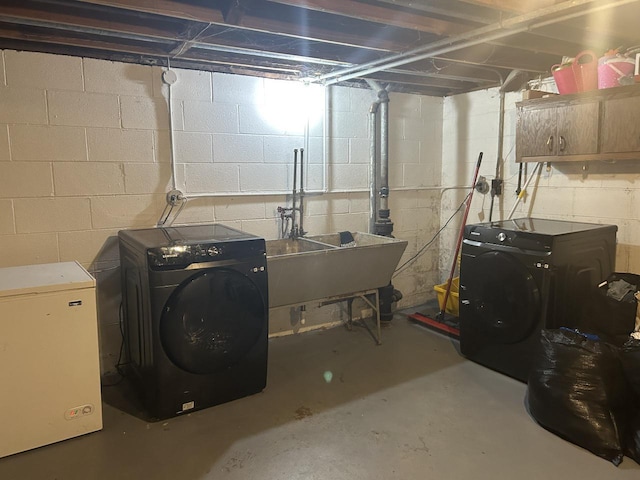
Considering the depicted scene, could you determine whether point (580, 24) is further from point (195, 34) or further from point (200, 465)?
point (200, 465)

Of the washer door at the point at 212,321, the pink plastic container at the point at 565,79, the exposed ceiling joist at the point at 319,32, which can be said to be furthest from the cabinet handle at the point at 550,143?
the washer door at the point at 212,321

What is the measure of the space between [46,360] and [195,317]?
722 mm

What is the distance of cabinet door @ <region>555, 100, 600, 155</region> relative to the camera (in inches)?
122

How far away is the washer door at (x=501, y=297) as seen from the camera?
293cm

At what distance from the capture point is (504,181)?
4.12m

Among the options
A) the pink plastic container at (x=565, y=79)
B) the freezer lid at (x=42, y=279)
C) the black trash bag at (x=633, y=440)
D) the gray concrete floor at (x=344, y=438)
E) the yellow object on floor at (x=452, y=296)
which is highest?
the pink plastic container at (x=565, y=79)

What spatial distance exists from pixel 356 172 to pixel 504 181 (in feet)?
4.14

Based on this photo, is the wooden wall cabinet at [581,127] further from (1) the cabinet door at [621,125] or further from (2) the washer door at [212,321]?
(2) the washer door at [212,321]

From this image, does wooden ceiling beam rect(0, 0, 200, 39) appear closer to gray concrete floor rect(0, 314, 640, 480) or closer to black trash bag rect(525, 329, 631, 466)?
gray concrete floor rect(0, 314, 640, 480)

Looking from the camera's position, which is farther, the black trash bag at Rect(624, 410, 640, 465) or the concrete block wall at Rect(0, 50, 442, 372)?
the concrete block wall at Rect(0, 50, 442, 372)

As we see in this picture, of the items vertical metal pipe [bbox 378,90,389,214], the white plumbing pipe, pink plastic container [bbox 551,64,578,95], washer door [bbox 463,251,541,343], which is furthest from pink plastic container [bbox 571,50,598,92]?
vertical metal pipe [bbox 378,90,389,214]

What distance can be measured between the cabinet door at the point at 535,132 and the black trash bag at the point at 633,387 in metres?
1.52

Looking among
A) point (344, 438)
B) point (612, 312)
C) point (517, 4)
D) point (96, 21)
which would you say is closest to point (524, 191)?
point (612, 312)

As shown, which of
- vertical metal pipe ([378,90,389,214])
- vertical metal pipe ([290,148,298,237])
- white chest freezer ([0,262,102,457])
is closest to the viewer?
white chest freezer ([0,262,102,457])
